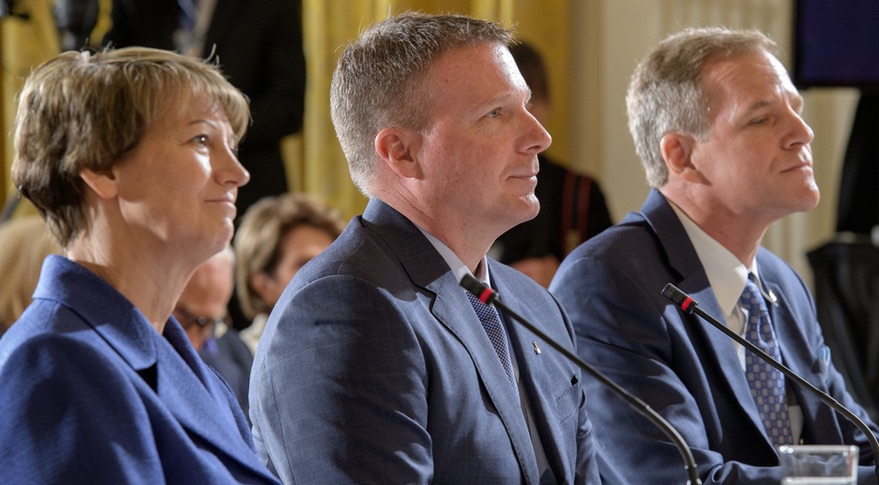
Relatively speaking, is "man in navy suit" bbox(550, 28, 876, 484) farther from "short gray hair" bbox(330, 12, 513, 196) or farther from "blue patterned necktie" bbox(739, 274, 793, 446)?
"short gray hair" bbox(330, 12, 513, 196)

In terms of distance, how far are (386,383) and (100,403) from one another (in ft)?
1.52

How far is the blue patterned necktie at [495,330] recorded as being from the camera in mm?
2213

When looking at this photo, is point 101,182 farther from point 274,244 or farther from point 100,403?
point 274,244

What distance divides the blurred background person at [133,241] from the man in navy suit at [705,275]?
2.61 feet

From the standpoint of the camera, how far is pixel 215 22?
429cm

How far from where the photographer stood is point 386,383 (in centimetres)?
196

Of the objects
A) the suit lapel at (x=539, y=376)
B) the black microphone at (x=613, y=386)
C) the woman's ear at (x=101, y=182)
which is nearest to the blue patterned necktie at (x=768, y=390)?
the suit lapel at (x=539, y=376)

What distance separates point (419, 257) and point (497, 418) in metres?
0.30

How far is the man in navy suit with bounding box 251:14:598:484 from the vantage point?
195cm

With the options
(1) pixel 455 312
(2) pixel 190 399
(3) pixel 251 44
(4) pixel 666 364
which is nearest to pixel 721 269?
(4) pixel 666 364

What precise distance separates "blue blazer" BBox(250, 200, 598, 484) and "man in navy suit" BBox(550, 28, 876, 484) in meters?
0.30

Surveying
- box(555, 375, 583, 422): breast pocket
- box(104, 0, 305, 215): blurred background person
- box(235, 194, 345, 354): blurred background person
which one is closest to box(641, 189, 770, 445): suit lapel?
box(555, 375, 583, 422): breast pocket

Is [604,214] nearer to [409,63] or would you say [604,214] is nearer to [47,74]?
[409,63]

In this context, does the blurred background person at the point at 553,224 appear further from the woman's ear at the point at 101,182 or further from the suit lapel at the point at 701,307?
the woman's ear at the point at 101,182
